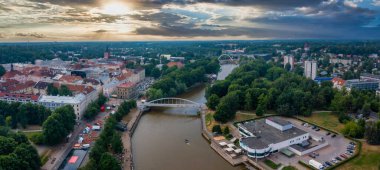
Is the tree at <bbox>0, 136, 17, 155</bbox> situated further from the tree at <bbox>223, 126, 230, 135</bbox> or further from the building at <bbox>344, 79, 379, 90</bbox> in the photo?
the building at <bbox>344, 79, 379, 90</bbox>

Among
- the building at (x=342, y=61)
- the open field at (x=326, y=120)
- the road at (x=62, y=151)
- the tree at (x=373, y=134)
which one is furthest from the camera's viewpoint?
the building at (x=342, y=61)

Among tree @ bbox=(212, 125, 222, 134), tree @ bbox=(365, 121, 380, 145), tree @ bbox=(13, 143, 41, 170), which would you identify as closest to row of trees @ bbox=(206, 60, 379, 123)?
tree @ bbox=(212, 125, 222, 134)

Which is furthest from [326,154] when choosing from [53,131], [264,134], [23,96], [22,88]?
[22,88]

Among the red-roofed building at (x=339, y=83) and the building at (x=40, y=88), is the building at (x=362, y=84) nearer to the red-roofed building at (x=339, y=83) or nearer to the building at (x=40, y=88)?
the red-roofed building at (x=339, y=83)

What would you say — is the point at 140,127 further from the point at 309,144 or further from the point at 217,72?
the point at 217,72

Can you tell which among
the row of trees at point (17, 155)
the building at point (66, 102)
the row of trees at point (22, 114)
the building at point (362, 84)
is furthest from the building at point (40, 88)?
the building at point (362, 84)

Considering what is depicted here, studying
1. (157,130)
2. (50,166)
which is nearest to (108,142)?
(50,166)

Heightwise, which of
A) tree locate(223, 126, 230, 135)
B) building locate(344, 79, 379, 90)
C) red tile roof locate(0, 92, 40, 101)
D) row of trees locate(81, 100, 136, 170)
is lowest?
tree locate(223, 126, 230, 135)
